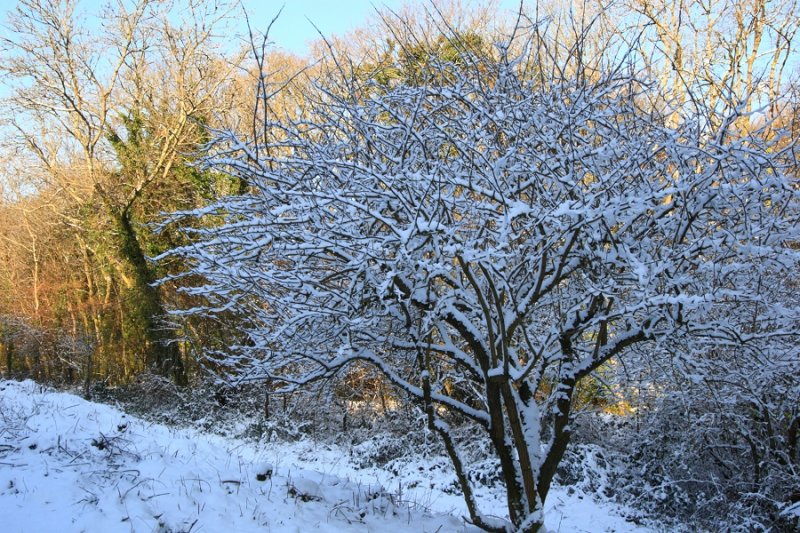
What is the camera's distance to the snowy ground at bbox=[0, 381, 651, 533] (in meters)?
3.62

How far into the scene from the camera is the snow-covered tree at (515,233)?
338 centimetres

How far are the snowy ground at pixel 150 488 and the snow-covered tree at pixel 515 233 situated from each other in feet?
3.25

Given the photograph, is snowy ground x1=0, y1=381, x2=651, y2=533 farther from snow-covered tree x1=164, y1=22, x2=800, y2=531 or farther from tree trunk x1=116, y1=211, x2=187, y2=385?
tree trunk x1=116, y1=211, x2=187, y2=385

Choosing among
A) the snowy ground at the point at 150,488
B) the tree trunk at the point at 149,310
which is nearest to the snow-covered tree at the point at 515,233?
the snowy ground at the point at 150,488

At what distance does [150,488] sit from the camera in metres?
4.09

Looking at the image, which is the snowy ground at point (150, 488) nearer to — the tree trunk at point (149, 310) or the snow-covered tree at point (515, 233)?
the snow-covered tree at point (515, 233)

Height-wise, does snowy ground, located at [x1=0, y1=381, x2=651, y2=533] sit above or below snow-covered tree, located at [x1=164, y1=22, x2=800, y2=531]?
below

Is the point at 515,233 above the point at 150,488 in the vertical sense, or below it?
above

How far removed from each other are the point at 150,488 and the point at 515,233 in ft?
11.0

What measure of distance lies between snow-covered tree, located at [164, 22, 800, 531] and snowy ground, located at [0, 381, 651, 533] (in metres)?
0.99

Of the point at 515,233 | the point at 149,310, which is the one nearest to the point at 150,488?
the point at 515,233

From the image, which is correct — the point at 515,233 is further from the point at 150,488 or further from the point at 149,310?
the point at 149,310

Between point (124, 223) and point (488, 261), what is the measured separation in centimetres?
1509

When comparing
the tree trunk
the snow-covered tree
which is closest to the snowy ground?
the snow-covered tree
